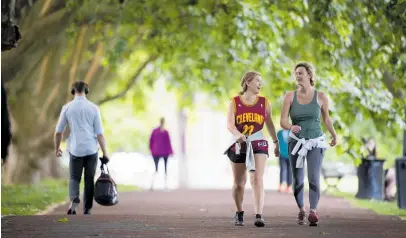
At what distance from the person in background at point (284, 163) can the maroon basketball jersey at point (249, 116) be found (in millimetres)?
13694

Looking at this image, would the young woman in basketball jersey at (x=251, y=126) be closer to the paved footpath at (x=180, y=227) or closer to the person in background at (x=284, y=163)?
the paved footpath at (x=180, y=227)

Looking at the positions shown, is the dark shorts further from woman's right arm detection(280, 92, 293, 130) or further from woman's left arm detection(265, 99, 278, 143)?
woman's right arm detection(280, 92, 293, 130)

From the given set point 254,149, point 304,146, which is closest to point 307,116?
point 304,146

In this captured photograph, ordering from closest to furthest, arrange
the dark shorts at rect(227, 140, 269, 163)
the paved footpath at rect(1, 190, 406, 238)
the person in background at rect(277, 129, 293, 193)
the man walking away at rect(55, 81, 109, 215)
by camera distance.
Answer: the paved footpath at rect(1, 190, 406, 238), the dark shorts at rect(227, 140, 269, 163), the man walking away at rect(55, 81, 109, 215), the person in background at rect(277, 129, 293, 193)

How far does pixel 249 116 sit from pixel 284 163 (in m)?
14.4

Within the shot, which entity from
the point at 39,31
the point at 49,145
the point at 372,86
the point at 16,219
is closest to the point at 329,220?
the point at 16,219

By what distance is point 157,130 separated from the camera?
2858cm

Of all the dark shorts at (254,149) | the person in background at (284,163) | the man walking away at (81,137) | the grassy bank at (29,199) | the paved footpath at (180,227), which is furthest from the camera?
the person in background at (284,163)

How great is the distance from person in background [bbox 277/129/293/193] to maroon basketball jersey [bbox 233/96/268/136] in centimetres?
1369

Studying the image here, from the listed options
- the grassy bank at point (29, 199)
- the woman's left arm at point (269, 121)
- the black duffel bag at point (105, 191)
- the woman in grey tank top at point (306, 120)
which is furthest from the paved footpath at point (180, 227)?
the grassy bank at point (29, 199)

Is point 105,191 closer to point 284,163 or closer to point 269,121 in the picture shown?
point 269,121

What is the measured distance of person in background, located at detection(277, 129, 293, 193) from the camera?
86.8ft

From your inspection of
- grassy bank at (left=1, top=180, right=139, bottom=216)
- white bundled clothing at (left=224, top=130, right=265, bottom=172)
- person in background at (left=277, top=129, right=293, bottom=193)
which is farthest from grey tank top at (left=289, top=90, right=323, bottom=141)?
person in background at (left=277, top=129, right=293, bottom=193)

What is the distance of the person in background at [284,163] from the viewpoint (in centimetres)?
2647
